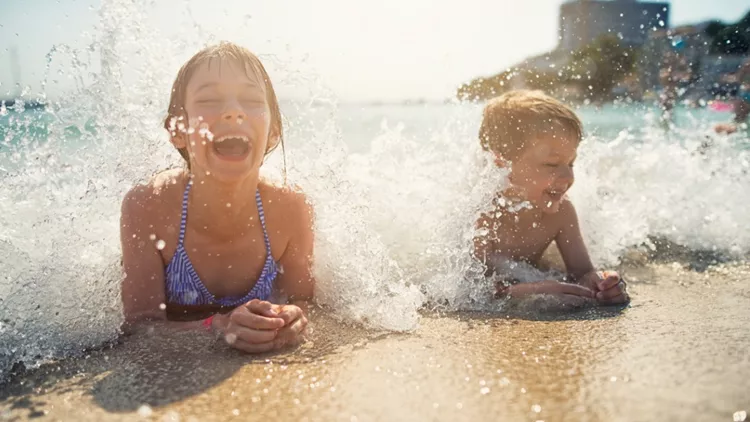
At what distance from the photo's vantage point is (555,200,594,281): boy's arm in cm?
330

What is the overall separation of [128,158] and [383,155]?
3.39 metres

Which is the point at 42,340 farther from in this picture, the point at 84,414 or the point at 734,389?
the point at 734,389

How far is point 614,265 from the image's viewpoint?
3.69 m

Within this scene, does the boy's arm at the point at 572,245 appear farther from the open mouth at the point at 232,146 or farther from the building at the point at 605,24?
the building at the point at 605,24

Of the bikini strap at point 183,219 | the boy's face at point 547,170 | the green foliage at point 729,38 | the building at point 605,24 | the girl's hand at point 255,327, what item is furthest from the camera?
the green foliage at point 729,38

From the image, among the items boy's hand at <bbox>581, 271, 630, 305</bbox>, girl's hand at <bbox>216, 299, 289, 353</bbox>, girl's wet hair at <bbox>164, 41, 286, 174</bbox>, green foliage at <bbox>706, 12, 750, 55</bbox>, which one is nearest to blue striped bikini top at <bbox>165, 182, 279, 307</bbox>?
girl's wet hair at <bbox>164, 41, 286, 174</bbox>

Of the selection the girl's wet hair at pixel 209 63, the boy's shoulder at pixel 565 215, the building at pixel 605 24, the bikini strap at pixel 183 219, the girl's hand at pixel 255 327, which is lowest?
the girl's hand at pixel 255 327

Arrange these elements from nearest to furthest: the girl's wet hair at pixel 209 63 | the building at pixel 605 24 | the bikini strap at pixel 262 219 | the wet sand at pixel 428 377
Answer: the wet sand at pixel 428 377 → the girl's wet hair at pixel 209 63 → the bikini strap at pixel 262 219 → the building at pixel 605 24

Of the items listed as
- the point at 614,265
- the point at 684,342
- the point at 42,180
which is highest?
the point at 42,180

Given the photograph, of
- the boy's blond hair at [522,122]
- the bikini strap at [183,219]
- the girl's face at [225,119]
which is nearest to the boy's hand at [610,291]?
the boy's blond hair at [522,122]

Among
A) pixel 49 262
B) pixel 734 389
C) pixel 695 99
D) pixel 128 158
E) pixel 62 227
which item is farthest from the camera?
pixel 695 99

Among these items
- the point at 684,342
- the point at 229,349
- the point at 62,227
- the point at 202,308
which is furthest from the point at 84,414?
the point at 684,342

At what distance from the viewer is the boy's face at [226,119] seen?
2.30m

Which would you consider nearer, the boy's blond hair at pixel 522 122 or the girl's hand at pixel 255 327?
the girl's hand at pixel 255 327
